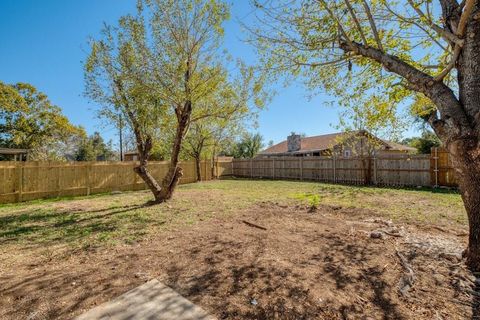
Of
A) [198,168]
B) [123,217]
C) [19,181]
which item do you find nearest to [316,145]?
[198,168]

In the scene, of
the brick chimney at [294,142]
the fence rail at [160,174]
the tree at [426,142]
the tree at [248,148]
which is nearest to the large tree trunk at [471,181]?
the fence rail at [160,174]

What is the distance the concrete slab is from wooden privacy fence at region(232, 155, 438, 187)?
43.2ft

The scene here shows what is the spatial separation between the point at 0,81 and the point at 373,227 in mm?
23275

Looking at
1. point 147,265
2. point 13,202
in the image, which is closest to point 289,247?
point 147,265

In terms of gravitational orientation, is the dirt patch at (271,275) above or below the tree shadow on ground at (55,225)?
below

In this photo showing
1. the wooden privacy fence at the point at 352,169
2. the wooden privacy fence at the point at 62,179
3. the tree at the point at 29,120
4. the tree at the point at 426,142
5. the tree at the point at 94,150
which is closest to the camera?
the wooden privacy fence at the point at 62,179

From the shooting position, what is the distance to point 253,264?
3.11 metres

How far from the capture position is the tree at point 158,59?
21.6ft

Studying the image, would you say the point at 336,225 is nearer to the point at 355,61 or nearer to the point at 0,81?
the point at 355,61

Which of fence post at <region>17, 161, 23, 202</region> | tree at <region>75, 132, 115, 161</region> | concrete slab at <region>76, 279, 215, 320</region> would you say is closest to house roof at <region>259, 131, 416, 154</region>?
fence post at <region>17, 161, 23, 202</region>

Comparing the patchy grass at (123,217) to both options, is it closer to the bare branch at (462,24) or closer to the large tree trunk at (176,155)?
the large tree trunk at (176,155)

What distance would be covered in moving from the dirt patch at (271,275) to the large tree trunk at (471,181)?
0.85 ft

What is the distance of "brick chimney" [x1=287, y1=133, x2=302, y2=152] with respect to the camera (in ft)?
82.5

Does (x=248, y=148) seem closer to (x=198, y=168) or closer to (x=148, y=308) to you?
(x=198, y=168)
